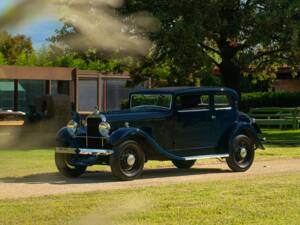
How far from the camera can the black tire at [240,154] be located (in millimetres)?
12953

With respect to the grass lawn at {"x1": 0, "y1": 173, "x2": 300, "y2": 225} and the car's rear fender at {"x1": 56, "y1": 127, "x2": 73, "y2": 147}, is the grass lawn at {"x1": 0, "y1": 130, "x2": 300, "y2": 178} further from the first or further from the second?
the grass lawn at {"x1": 0, "y1": 173, "x2": 300, "y2": 225}

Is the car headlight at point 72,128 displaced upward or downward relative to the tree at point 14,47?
downward

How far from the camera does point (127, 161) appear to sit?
37.3 feet

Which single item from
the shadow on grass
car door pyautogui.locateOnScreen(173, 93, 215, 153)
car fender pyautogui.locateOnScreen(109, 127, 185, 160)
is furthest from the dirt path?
car door pyautogui.locateOnScreen(173, 93, 215, 153)

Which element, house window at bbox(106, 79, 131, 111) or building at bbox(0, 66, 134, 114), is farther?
house window at bbox(106, 79, 131, 111)

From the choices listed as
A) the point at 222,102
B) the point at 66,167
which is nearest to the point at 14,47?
the point at 66,167

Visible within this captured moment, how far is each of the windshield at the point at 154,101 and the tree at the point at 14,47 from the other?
10.9 meters

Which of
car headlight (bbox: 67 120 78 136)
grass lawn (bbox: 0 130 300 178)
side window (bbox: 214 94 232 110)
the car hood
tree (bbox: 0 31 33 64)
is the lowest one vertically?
grass lawn (bbox: 0 130 300 178)

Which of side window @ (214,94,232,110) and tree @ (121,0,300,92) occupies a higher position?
tree @ (121,0,300,92)

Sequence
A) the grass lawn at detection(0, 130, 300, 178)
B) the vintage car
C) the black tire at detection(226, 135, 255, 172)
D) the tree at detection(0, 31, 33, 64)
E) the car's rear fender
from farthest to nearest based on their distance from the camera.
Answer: the black tire at detection(226, 135, 255, 172) < the car's rear fender < the grass lawn at detection(0, 130, 300, 178) < the vintage car < the tree at detection(0, 31, 33, 64)

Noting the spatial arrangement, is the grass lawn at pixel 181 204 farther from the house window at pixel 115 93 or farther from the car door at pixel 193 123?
the house window at pixel 115 93

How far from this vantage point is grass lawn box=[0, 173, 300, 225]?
257 inches

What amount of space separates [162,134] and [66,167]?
1.91 meters

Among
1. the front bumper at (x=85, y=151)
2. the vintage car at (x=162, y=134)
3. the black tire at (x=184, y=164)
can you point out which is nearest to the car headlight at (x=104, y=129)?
the vintage car at (x=162, y=134)
